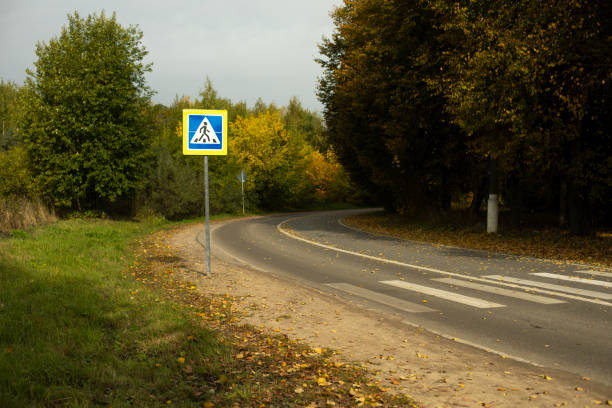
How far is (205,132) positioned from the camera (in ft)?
31.3

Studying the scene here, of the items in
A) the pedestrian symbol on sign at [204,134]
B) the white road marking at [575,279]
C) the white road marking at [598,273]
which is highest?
the pedestrian symbol on sign at [204,134]

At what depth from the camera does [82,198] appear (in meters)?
25.9

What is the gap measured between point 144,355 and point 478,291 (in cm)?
609

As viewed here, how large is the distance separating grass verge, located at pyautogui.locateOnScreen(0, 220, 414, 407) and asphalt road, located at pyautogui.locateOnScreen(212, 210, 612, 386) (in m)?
2.30

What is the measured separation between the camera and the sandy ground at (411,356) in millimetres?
4344

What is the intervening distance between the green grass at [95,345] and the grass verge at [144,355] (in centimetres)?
1

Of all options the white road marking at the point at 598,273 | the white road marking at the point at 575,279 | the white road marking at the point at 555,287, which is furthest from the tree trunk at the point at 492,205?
the white road marking at the point at 555,287

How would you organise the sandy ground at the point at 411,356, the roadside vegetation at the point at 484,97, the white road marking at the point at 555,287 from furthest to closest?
1. the roadside vegetation at the point at 484,97
2. the white road marking at the point at 555,287
3. the sandy ground at the point at 411,356

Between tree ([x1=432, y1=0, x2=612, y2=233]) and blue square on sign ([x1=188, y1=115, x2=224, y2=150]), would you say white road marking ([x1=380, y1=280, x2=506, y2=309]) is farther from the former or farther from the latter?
tree ([x1=432, y1=0, x2=612, y2=233])

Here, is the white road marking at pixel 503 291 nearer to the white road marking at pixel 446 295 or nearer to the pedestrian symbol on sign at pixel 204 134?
the white road marking at pixel 446 295

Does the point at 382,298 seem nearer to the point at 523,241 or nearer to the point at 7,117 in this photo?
the point at 523,241

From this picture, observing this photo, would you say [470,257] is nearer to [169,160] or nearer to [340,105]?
[340,105]

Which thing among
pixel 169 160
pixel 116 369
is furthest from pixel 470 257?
pixel 169 160

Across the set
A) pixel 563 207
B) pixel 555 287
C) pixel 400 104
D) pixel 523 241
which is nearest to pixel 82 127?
pixel 400 104
